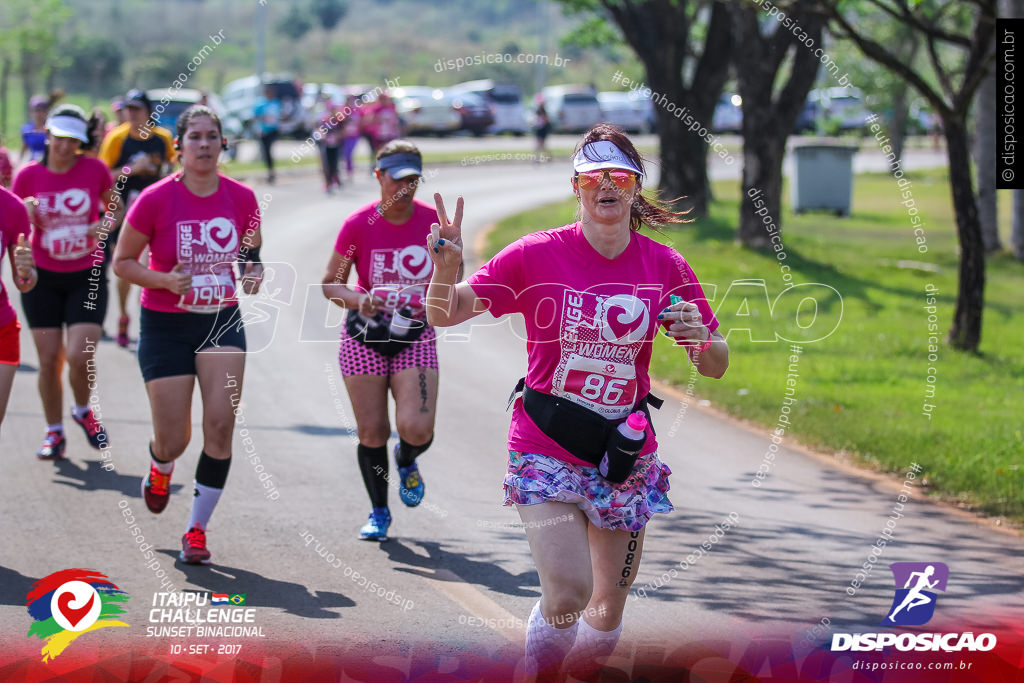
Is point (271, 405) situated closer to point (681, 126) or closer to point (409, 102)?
point (681, 126)

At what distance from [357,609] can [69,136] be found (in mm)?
4156

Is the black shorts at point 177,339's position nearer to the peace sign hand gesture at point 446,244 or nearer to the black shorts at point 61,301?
the black shorts at point 61,301

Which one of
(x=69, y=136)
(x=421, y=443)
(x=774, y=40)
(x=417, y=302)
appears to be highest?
(x=774, y=40)

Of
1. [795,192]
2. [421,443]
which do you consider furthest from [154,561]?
[795,192]

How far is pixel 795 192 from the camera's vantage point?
25.2 metres

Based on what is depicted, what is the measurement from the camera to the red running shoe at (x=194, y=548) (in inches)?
247

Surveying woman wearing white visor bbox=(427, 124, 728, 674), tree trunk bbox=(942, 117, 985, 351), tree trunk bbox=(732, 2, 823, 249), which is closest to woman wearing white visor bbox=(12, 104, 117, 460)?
woman wearing white visor bbox=(427, 124, 728, 674)

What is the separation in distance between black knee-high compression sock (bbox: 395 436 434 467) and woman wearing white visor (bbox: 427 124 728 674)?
7.98ft

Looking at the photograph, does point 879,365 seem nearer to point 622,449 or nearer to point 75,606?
point 622,449

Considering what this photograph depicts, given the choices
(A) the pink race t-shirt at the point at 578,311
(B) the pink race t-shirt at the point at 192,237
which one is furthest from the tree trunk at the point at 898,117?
(A) the pink race t-shirt at the point at 578,311

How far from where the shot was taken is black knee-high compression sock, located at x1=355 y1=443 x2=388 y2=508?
6.89m

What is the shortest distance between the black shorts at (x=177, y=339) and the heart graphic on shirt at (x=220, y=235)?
1.10 ft

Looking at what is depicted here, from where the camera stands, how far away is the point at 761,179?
59.0ft

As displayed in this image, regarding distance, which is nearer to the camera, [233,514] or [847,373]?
[233,514]
